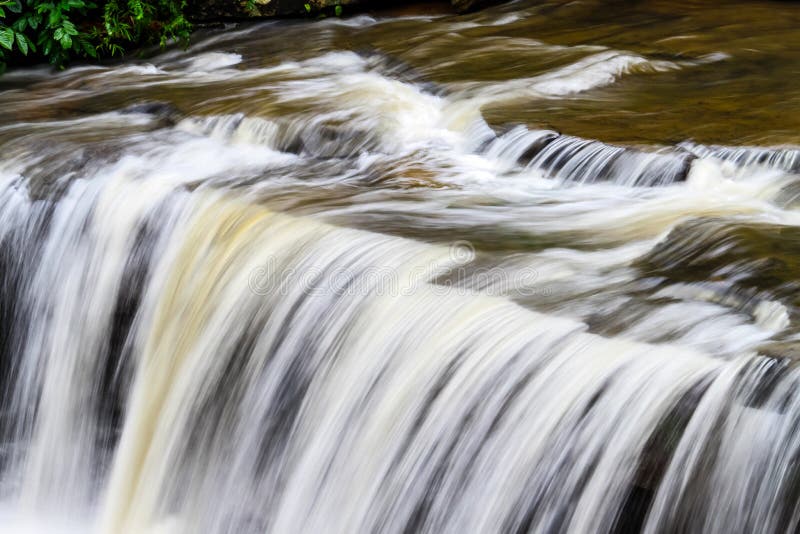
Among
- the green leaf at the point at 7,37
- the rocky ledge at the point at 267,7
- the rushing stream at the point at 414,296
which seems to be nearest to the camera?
the rushing stream at the point at 414,296

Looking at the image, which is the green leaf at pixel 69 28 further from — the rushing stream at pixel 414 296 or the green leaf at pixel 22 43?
the rushing stream at pixel 414 296

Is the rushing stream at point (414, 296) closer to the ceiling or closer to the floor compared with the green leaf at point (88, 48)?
closer to the floor

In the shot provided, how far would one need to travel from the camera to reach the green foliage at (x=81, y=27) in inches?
261

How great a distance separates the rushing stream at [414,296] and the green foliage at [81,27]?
1.86ft

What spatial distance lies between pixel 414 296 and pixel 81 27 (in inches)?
179

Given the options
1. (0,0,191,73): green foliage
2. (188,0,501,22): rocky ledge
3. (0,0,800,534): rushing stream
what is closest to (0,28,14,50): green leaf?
(0,0,191,73): green foliage

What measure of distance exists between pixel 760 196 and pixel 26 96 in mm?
4173

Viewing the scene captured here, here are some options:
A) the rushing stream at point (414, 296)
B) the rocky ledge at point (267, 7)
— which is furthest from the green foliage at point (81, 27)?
the rushing stream at point (414, 296)

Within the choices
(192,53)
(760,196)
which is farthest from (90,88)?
(760,196)

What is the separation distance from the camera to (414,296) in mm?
3514

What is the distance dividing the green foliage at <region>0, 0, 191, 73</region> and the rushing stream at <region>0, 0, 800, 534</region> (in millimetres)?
568

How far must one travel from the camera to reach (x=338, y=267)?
12.4 feet

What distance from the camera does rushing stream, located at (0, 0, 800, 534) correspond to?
9.55ft

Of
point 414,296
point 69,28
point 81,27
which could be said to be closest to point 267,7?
point 81,27
